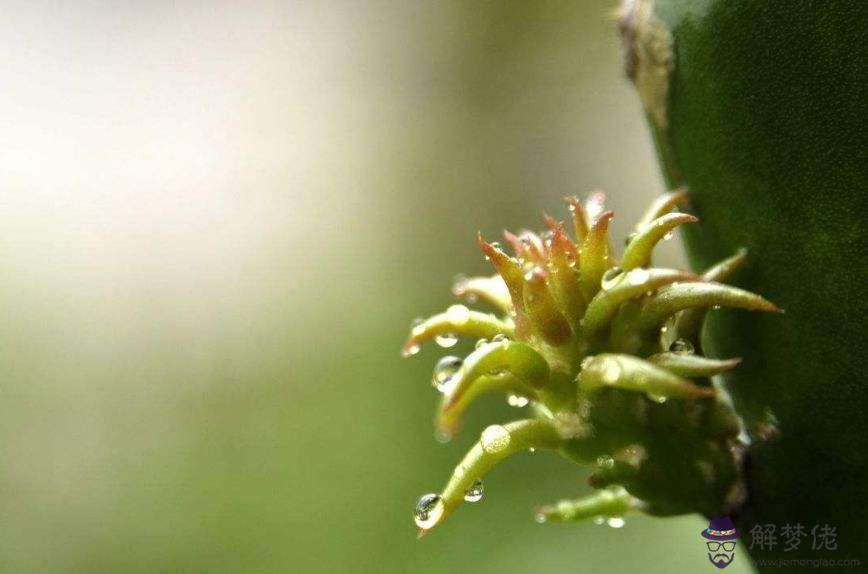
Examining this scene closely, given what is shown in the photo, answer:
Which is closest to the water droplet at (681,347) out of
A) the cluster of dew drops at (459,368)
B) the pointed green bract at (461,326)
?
the cluster of dew drops at (459,368)

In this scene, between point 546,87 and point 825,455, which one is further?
point 546,87

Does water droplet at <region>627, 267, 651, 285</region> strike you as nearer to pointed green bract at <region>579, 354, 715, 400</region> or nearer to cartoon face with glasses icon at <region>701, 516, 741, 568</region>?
pointed green bract at <region>579, 354, 715, 400</region>

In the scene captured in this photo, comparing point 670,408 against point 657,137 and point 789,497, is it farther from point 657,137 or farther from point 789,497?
point 657,137

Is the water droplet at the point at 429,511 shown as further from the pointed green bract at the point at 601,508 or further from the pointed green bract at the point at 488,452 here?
the pointed green bract at the point at 601,508

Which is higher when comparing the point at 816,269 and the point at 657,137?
the point at 657,137

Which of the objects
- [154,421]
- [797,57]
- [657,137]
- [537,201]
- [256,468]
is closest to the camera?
[797,57]

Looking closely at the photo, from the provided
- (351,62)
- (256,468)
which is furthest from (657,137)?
(351,62)
